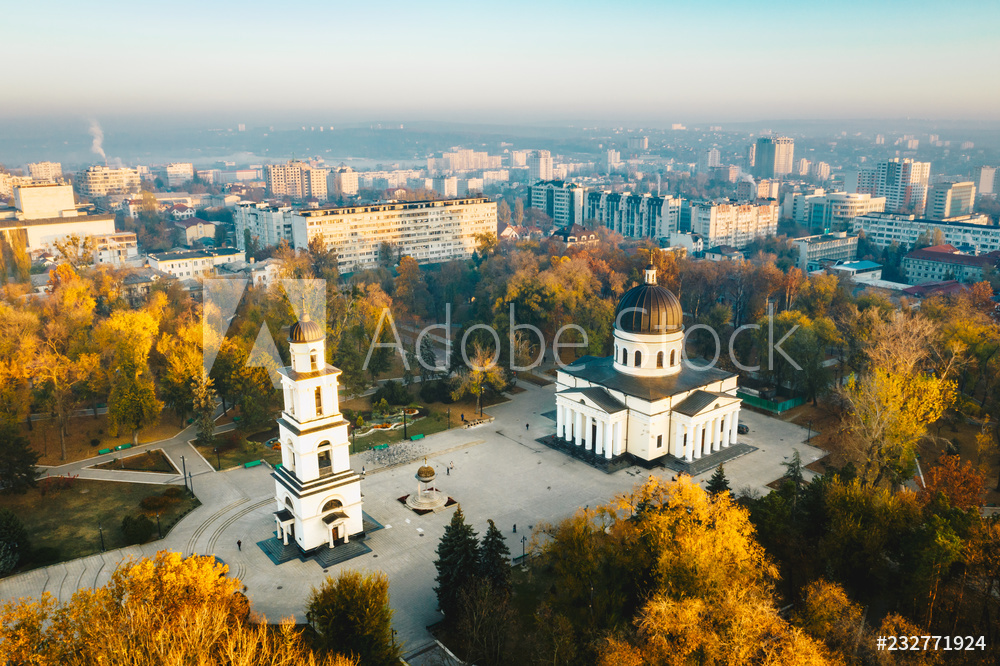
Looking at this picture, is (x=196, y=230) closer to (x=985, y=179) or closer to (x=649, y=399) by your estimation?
(x=649, y=399)

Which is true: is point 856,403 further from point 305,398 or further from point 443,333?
point 443,333

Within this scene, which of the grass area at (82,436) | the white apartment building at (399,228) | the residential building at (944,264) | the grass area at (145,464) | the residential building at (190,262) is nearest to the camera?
the grass area at (145,464)

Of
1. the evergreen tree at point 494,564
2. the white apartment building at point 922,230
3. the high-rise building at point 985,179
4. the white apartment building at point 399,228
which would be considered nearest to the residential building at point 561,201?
the white apartment building at point 399,228

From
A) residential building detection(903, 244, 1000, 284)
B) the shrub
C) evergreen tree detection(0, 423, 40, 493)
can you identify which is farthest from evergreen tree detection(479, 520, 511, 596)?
residential building detection(903, 244, 1000, 284)

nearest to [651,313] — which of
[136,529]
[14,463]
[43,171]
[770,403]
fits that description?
[770,403]

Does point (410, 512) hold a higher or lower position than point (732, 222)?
lower

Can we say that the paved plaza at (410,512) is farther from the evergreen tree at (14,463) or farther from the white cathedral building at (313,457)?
the evergreen tree at (14,463)
